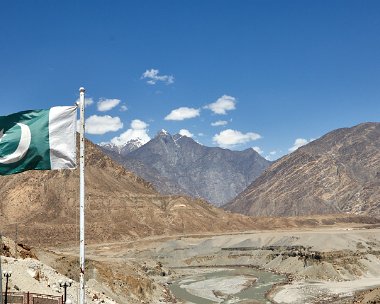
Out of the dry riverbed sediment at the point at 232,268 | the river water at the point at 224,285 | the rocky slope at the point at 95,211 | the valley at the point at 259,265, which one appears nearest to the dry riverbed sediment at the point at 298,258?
the valley at the point at 259,265

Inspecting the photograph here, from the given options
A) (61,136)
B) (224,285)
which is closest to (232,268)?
(224,285)

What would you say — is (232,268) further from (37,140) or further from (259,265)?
(37,140)

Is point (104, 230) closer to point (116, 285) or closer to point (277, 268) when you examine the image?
point (277, 268)

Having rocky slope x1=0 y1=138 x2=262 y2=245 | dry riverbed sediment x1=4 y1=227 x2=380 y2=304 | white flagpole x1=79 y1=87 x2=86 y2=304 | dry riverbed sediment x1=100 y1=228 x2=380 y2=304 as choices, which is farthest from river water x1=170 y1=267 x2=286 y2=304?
rocky slope x1=0 y1=138 x2=262 y2=245

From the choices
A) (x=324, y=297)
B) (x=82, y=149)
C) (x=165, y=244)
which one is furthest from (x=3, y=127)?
(x=165, y=244)

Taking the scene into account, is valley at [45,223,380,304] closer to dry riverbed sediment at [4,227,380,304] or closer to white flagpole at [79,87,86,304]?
dry riverbed sediment at [4,227,380,304]

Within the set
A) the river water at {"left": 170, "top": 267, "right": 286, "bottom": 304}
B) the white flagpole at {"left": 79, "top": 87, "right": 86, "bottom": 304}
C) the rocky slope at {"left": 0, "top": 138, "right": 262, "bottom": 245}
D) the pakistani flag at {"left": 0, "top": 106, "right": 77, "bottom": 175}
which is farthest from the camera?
the rocky slope at {"left": 0, "top": 138, "right": 262, "bottom": 245}

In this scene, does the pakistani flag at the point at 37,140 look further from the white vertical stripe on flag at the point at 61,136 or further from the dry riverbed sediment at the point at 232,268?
the dry riverbed sediment at the point at 232,268
